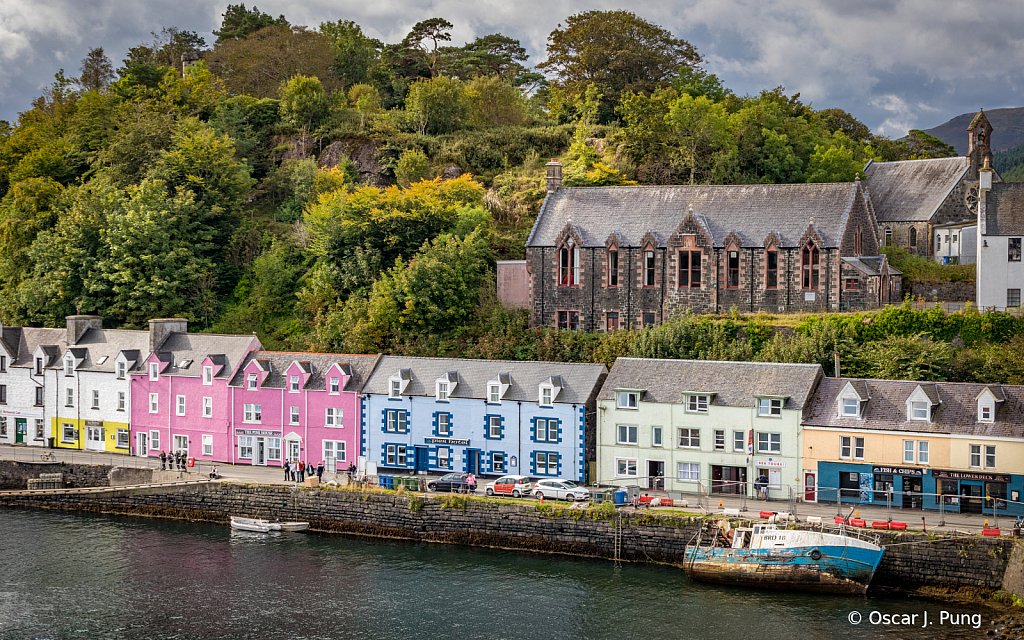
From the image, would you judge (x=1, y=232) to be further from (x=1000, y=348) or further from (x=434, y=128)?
(x=1000, y=348)

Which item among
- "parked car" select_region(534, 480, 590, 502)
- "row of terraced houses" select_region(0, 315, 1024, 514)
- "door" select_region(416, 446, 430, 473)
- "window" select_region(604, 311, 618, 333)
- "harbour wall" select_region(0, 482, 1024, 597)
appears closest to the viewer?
"harbour wall" select_region(0, 482, 1024, 597)

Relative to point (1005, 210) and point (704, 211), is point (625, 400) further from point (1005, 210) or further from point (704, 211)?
point (1005, 210)

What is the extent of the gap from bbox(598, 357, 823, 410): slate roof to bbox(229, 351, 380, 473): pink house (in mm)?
14056

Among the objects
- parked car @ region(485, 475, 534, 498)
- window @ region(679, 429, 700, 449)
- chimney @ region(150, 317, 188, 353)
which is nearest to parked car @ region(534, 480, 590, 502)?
parked car @ region(485, 475, 534, 498)

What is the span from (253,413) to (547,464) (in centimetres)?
1735

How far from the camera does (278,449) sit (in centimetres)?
5656

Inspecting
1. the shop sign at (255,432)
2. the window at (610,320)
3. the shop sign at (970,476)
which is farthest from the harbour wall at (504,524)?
the window at (610,320)

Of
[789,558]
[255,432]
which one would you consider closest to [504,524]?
[789,558]

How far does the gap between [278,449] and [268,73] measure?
5666cm

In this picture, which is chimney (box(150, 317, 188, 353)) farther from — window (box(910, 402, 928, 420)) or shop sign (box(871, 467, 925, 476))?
window (box(910, 402, 928, 420))

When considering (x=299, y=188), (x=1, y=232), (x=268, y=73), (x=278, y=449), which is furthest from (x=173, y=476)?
(x=268, y=73)

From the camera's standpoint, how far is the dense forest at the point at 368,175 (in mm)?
62000

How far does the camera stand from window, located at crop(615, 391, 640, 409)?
49344 mm

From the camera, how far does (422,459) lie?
53094 millimetres
